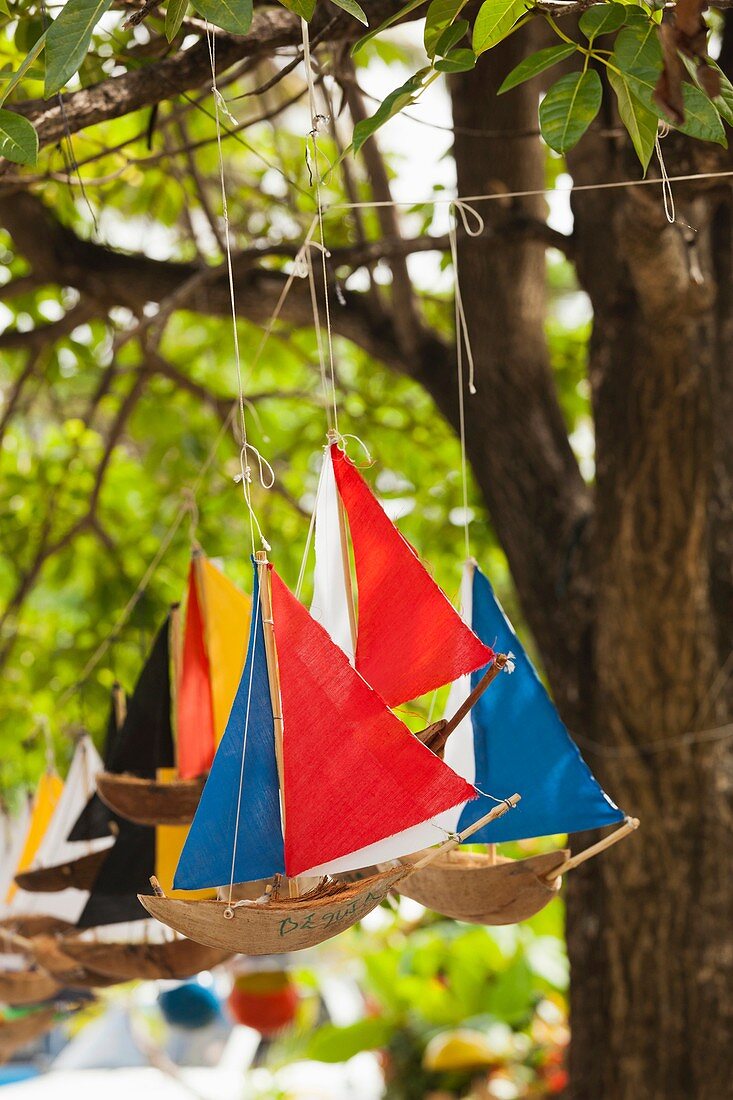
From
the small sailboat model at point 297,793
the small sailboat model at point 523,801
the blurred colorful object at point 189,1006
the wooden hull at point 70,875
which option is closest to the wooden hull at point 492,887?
the small sailboat model at point 523,801

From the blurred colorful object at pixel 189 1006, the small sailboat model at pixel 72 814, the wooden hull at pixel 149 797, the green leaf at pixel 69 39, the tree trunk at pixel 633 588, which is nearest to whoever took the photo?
the green leaf at pixel 69 39

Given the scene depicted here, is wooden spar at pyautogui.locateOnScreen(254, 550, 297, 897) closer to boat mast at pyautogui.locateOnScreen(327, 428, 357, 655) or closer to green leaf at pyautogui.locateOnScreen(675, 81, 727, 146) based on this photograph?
boat mast at pyautogui.locateOnScreen(327, 428, 357, 655)

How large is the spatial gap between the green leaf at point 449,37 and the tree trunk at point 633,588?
100 centimetres

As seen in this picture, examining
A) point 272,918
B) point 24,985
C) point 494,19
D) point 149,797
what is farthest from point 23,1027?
point 494,19

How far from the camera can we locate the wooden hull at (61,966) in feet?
4.97

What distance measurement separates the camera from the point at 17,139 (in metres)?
0.92

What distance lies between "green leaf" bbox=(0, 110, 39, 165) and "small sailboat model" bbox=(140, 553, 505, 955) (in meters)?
0.40

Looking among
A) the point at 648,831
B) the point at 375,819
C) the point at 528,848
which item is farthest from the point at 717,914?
the point at 375,819

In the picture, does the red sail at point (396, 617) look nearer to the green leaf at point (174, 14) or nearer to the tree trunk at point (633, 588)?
the green leaf at point (174, 14)

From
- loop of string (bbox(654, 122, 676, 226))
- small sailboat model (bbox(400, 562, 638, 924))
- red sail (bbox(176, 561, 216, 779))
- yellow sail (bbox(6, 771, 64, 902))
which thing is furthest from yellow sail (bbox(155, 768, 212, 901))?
loop of string (bbox(654, 122, 676, 226))

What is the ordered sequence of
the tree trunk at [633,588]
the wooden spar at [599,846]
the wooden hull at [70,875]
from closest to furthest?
the wooden spar at [599,846], the wooden hull at [70,875], the tree trunk at [633,588]

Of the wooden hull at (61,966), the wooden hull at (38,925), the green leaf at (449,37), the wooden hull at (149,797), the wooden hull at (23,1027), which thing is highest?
the green leaf at (449,37)

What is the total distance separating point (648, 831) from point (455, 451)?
4.27 ft

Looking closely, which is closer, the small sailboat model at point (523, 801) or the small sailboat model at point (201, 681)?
the small sailboat model at point (523, 801)
